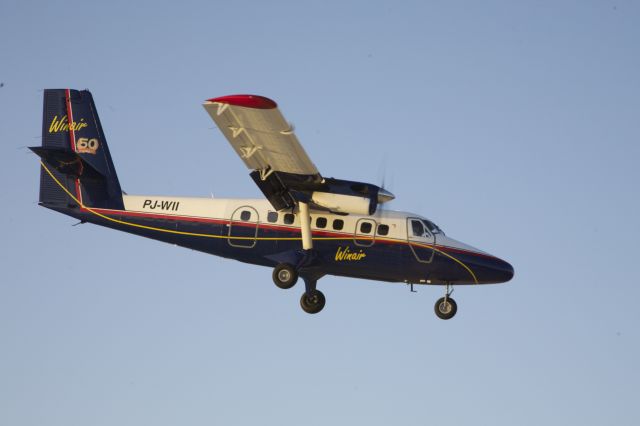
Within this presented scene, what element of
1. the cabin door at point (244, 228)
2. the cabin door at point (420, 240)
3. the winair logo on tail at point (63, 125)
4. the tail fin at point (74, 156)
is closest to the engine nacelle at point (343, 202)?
the cabin door at point (420, 240)

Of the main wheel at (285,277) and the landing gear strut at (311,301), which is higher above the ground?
the main wheel at (285,277)

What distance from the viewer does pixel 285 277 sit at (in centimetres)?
2992

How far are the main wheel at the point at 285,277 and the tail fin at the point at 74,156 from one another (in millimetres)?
4965

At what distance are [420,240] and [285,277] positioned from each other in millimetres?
3700

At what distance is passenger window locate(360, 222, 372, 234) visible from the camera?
99.8 feet

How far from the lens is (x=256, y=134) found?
27.3 m

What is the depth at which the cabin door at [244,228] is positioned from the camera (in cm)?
3064

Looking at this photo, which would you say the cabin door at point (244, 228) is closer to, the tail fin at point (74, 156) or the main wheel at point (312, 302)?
the main wheel at point (312, 302)

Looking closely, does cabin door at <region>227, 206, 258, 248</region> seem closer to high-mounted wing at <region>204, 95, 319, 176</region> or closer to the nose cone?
high-mounted wing at <region>204, 95, 319, 176</region>

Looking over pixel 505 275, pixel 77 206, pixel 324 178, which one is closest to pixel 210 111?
pixel 324 178

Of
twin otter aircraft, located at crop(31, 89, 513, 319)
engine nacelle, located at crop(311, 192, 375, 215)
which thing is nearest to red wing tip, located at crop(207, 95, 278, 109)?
twin otter aircraft, located at crop(31, 89, 513, 319)

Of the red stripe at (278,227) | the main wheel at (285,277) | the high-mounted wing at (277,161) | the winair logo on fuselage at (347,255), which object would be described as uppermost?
the high-mounted wing at (277,161)

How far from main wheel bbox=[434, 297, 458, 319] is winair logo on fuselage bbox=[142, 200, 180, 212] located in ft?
24.5

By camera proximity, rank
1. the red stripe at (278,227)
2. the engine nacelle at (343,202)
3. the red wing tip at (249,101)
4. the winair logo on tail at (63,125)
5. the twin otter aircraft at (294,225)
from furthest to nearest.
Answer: the winair logo on tail at (63,125), the red stripe at (278,227), the twin otter aircraft at (294,225), the engine nacelle at (343,202), the red wing tip at (249,101)
